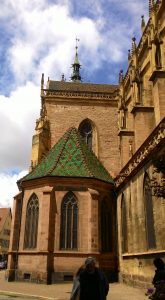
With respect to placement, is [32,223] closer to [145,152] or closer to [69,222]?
[69,222]

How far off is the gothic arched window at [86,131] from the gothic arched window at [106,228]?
11.0m

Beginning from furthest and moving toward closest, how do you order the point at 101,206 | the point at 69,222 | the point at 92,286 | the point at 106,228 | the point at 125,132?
1. the point at 125,132
2. the point at 101,206
3. the point at 106,228
4. the point at 69,222
5. the point at 92,286

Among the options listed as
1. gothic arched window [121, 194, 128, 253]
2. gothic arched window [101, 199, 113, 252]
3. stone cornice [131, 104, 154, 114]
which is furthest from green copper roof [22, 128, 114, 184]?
stone cornice [131, 104, 154, 114]

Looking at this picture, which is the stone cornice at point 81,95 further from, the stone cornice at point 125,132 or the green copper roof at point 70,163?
the green copper roof at point 70,163

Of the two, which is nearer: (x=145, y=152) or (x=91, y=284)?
(x=91, y=284)

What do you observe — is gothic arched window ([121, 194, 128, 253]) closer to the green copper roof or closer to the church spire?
the green copper roof

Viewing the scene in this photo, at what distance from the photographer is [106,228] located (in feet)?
62.3

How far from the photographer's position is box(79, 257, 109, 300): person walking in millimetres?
4336

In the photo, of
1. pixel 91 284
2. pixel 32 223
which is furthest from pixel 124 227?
pixel 91 284

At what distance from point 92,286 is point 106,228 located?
14956 millimetres

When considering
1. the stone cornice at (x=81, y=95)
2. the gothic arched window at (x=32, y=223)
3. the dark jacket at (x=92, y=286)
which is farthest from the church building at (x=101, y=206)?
the dark jacket at (x=92, y=286)

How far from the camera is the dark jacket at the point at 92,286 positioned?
4332 millimetres

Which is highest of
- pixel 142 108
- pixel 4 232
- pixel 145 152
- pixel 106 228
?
pixel 142 108

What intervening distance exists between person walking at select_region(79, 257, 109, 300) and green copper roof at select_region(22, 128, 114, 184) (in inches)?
563
